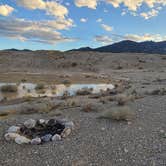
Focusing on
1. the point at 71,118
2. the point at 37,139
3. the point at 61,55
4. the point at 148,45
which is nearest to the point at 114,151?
the point at 37,139

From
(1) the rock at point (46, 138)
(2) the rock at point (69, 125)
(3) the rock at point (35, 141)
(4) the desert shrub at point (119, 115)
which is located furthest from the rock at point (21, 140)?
(4) the desert shrub at point (119, 115)

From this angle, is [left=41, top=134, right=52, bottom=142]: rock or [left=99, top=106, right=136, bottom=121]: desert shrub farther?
[left=99, top=106, right=136, bottom=121]: desert shrub

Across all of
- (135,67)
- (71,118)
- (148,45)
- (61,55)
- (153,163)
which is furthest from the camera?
(148,45)

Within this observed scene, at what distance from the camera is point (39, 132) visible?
11.8m

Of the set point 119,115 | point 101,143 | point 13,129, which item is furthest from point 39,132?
point 119,115

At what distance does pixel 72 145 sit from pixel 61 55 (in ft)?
239

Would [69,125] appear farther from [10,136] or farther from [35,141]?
[10,136]

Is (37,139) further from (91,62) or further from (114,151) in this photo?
(91,62)

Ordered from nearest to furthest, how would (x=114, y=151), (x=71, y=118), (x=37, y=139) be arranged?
(x=114, y=151)
(x=37, y=139)
(x=71, y=118)

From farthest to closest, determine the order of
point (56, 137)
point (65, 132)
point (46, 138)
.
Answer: point (65, 132), point (56, 137), point (46, 138)

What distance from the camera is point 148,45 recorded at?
198 meters

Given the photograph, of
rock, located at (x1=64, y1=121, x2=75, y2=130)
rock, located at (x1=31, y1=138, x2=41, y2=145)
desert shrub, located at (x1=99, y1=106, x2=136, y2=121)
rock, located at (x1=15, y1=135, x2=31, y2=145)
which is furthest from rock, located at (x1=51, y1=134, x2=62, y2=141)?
desert shrub, located at (x1=99, y1=106, x2=136, y2=121)

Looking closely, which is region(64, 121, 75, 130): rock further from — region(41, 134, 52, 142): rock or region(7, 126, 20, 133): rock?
region(7, 126, 20, 133): rock

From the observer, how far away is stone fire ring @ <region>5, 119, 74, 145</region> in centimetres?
1083
